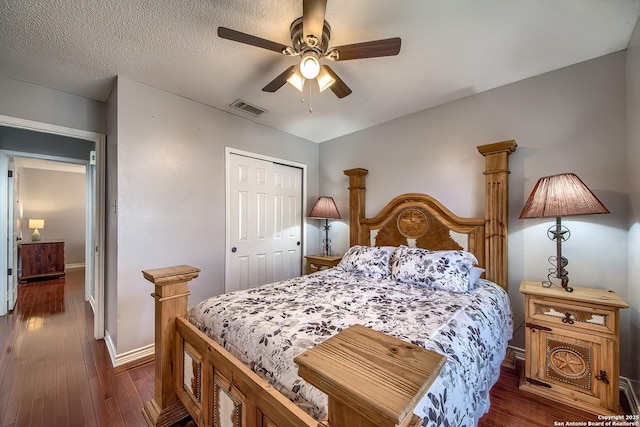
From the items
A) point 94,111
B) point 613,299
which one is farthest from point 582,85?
point 94,111

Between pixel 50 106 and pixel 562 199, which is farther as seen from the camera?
pixel 50 106

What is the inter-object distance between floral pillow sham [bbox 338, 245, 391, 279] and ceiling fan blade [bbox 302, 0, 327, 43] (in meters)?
1.92

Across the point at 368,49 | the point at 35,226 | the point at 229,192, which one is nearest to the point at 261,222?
the point at 229,192

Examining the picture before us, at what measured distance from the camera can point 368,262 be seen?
2.55 meters

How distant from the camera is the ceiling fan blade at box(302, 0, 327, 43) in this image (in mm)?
1284

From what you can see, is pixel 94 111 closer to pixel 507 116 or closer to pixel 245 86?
pixel 245 86

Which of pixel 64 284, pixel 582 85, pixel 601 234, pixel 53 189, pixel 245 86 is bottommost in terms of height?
pixel 64 284

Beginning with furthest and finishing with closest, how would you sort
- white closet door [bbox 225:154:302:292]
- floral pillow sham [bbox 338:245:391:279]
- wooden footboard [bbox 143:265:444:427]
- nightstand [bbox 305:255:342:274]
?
1. nightstand [bbox 305:255:342:274]
2. white closet door [bbox 225:154:302:292]
3. floral pillow sham [bbox 338:245:391:279]
4. wooden footboard [bbox 143:265:444:427]

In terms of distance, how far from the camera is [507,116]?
2.38m

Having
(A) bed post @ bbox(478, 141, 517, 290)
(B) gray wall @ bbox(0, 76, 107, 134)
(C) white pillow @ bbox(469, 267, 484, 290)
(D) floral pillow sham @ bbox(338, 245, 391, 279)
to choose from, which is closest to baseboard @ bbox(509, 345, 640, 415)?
(A) bed post @ bbox(478, 141, 517, 290)

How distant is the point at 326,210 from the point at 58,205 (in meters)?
7.10

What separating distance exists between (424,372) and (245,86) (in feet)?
8.70

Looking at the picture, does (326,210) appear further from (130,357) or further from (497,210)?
(130,357)

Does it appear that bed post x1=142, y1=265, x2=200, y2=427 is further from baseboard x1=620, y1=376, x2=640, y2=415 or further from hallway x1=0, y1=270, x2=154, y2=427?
baseboard x1=620, y1=376, x2=640, y2=415
